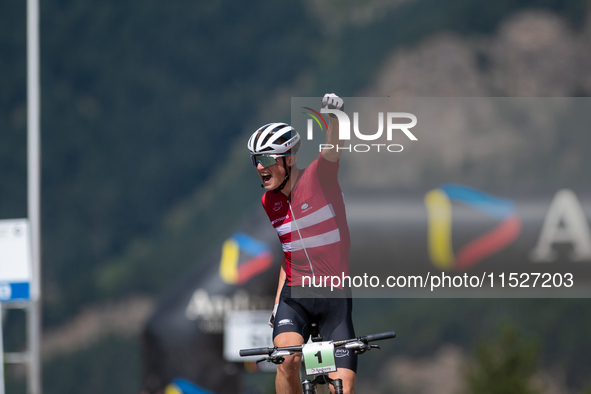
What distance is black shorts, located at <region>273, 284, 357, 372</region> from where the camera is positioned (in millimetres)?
6965

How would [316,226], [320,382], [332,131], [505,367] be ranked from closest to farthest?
[332,131] < [320,382] < [316,226] < [505,367]

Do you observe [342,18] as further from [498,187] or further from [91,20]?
[498,187]

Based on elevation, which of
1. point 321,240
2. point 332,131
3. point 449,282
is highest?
point 332,131

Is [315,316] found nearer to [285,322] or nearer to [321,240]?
[285,322]

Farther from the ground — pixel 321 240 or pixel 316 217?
pixel 316 217

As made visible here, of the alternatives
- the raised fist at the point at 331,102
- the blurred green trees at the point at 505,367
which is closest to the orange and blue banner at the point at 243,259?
the raised fist at the point at 331,102

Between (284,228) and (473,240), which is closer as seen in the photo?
(284,228)

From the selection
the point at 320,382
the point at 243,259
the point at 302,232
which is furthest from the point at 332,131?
the point at 243,259

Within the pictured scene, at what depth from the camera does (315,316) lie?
7137 mm

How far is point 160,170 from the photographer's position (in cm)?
6294

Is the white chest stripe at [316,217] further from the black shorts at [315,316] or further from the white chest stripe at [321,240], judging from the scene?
the black shorts at [315,316]

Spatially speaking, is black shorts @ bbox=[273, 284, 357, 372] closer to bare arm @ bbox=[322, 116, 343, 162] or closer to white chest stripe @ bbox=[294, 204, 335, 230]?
white chest stripe @ bbox=[294, 204, 335, 230]

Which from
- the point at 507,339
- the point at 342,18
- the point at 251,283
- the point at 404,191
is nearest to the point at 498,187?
the point at 404,191

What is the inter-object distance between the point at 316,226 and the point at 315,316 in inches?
31.1
